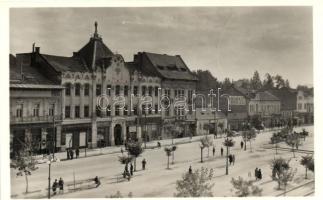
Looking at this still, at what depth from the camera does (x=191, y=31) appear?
86.8 ft

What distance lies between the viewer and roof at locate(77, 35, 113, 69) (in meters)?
29.9

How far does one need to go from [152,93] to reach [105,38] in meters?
9.06

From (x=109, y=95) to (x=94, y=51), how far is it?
3.73 meters

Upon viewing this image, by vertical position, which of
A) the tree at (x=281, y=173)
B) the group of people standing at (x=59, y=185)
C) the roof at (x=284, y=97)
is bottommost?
the group of people standing at (x=59, y=185)

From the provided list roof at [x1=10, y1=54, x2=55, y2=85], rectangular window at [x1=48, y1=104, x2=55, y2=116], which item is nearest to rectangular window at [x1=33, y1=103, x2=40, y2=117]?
rectangular window at [x1=48, y1=104, x2=55, y2=116]

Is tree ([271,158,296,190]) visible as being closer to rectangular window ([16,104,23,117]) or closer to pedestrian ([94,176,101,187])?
pedestrian ([94,176,101,187])

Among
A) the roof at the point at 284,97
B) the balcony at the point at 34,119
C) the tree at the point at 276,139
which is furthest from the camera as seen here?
the roof at the point at 284,97

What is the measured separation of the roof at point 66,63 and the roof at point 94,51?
1.81 feet

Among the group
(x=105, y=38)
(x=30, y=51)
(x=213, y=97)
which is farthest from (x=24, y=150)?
(x=213, y=97)

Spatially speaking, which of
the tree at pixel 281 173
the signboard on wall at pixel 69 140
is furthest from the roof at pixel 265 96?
the signboard on wall at pixel 69 140

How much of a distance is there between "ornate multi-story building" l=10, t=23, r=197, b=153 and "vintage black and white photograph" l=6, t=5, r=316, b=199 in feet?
0.29

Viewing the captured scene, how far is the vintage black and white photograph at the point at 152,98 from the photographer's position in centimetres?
2427

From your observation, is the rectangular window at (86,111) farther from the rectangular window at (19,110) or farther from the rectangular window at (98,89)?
the rectangular window at (19,110)
